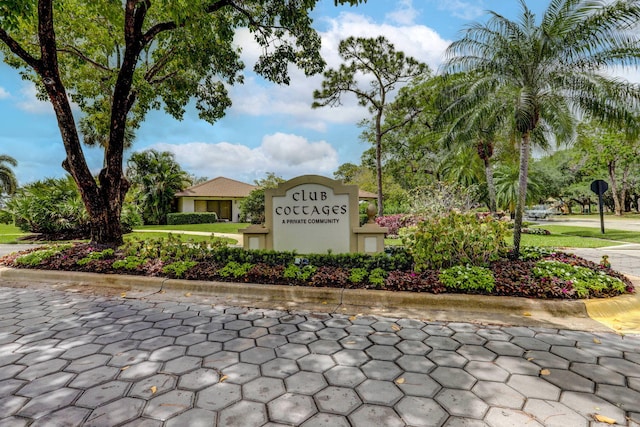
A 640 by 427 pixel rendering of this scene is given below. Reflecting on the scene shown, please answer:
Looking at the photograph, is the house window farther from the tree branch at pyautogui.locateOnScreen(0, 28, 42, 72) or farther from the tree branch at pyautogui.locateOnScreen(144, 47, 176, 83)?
the tree branch at pyautogui.locateOnScreen(0, 28, 42, 72)

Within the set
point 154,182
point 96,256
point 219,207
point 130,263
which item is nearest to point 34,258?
point 96,256

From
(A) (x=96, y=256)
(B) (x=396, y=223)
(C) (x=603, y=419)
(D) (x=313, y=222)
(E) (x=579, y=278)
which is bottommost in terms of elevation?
(C) (x=603, y=419)

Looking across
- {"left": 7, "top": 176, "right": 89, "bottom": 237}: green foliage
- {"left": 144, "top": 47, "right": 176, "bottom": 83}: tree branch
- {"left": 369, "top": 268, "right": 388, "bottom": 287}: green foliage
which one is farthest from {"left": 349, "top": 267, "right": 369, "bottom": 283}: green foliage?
{"left": 7, "top": 176, "right": 89, "bottom": 237}: green foliage

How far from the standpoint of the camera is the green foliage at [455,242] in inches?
203

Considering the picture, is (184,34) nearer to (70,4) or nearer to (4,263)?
(70,4)

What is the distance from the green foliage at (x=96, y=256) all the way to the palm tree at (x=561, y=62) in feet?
26.1

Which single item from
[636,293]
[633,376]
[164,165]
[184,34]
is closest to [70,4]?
[184,34]

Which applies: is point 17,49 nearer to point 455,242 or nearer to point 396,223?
point 455,242

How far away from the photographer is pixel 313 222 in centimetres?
635

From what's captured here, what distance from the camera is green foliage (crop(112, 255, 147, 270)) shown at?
6027 millimetres

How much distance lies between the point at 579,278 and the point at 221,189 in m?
29.9

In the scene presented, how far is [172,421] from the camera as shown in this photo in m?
2.11

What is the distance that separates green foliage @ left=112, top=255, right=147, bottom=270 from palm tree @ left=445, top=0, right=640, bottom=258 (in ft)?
23.0

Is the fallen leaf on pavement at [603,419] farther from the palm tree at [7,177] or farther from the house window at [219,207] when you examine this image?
the palm tree at [7,177]
